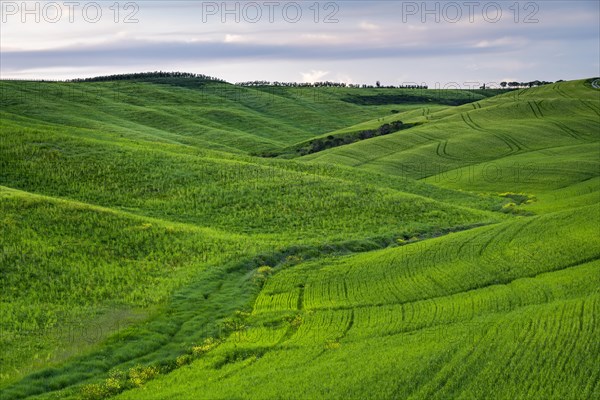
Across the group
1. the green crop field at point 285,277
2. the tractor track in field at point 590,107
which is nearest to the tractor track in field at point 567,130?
the tractor track in field at point 590,107

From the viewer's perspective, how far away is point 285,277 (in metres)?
36.3

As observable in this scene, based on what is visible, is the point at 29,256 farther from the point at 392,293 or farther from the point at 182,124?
the point at 182,124

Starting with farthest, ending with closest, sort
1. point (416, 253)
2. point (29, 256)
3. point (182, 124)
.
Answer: point (182, 124)
point (416, 253)
point (29, 256)

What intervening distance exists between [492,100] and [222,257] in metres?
117

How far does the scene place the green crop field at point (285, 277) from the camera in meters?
21.3

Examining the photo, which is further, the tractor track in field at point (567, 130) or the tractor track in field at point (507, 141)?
the tractor track in field at point (567, 130)

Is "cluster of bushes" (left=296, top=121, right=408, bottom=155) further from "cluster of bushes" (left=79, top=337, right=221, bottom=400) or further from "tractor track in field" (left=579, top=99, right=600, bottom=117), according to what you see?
"cluster of bushes" (left=79, top=337, right=221, bottom=400)

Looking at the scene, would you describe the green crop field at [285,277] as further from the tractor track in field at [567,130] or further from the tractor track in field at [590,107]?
the tractor track in field at [590,107]

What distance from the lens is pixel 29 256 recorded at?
35.3 meters

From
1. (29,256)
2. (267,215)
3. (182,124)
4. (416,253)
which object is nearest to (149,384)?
(29,256)

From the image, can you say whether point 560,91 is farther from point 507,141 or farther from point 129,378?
point 129,378

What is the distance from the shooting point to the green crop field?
21.3 metres

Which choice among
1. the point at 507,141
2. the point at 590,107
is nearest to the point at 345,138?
the point at 507,141

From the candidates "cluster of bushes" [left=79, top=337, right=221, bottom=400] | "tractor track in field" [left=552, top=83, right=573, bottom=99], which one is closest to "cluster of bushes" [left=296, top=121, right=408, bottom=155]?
"tractor track in field" [left=552, top=83, right=573, bottom=99]
